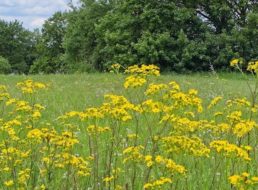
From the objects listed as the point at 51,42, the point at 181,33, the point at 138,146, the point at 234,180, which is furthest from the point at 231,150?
the point at 51,42

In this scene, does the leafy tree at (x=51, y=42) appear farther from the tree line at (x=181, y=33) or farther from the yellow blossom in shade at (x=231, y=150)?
the yellow blossom in shade at (x=231, y=150)

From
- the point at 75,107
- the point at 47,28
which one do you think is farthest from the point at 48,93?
the point at 47,28

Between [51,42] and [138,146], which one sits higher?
[51,42]

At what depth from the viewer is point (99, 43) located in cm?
4297

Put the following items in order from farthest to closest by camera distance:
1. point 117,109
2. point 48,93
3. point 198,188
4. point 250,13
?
point 250,13, point 48,93, point 198,188, point 117,109

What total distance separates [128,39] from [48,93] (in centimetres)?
2347

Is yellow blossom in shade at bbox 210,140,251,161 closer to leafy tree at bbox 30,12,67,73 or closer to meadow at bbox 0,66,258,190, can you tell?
meadow at bbox 0,66,258,190

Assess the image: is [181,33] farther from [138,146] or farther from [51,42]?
[51,42]

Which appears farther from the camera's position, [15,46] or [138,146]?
[15,46]

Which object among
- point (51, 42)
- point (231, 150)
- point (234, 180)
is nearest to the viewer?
point (234, 180)

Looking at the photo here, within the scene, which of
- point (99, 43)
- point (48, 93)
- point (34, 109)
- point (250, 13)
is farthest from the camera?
point (99, 43)

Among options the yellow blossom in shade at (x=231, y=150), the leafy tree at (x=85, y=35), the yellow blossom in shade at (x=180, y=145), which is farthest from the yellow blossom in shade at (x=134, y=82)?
the leafy tree at (x=85, y=35)

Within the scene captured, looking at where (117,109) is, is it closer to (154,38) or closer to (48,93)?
(48,93)

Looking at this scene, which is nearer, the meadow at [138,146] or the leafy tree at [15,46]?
the meadow at [138,146]
